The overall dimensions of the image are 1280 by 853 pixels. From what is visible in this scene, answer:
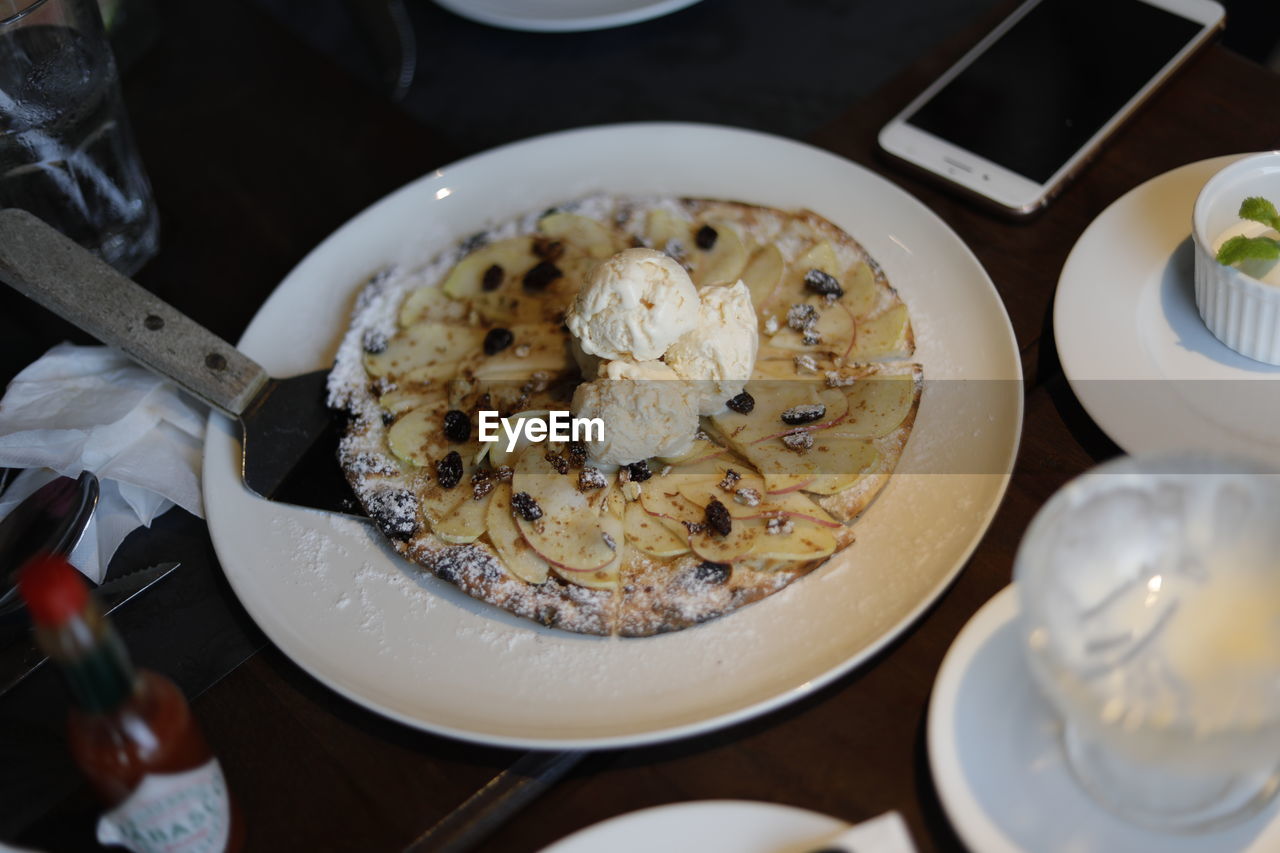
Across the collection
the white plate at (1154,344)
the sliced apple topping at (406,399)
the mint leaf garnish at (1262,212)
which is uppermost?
the mint leaf garnish at (1262,212)

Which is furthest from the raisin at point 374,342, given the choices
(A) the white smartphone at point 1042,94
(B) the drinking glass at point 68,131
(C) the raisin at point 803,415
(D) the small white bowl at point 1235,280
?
(D) the small white bowl at point 1235,280

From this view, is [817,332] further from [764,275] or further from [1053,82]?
[1053,82]

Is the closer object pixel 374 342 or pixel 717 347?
pixel 717 347

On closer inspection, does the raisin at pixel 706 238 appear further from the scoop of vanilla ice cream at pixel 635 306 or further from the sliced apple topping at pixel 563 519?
the sliced apple topping at pixel 563 519

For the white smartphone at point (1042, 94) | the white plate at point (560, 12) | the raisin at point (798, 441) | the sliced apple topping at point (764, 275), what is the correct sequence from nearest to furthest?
the raisin at point (798, 441)
the sliced apple topping at point (764, 275)
the white smartphone at point (1042, 94)
the white plate at point (560, 12)

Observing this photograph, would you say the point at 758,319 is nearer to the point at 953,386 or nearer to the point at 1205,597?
the point at 953,386

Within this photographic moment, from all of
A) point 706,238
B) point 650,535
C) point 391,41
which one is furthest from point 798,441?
point 391,41
